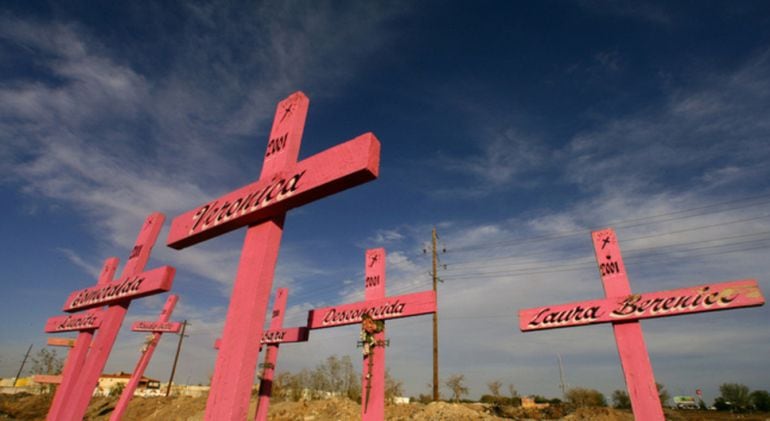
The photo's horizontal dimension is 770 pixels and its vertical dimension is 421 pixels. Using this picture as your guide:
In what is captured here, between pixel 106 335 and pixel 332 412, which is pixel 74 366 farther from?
pixel 332 412

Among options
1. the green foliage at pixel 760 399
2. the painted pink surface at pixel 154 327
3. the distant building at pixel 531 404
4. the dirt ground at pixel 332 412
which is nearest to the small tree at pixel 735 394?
the green foliage at pixel 760 399

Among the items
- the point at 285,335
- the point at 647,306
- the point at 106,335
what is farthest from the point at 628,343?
the point at 106,335

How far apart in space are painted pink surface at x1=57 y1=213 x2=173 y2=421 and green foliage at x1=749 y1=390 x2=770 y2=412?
214 ft

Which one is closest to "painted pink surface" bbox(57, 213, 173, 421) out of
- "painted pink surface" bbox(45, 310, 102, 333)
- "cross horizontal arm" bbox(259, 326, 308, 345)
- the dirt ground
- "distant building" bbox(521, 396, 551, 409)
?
"painted pink surface" bbox(45, 310, 102, 333)

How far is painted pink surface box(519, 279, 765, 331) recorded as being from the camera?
643 cm

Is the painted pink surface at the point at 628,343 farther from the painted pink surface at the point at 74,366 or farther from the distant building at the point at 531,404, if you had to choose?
the distant building at the point at 531,404

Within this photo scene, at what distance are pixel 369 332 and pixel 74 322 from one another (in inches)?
237

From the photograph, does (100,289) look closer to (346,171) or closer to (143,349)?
(346,171)

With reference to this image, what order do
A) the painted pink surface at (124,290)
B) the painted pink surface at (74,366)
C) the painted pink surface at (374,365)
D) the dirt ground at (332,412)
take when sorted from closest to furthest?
the painted pink surface at (124,290), the painted pink surface at (74,366), the painted pink surface at (374,365), the dirt ground at (332,412)

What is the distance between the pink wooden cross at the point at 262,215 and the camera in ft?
7.25

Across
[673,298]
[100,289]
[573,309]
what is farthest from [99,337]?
[673,298]

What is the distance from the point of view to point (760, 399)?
148ft

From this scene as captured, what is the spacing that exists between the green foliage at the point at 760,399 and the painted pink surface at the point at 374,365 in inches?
2359

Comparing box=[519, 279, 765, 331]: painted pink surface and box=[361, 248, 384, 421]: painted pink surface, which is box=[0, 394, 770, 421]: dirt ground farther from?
box=[519, 279, 765, 331]: painted pink surface
